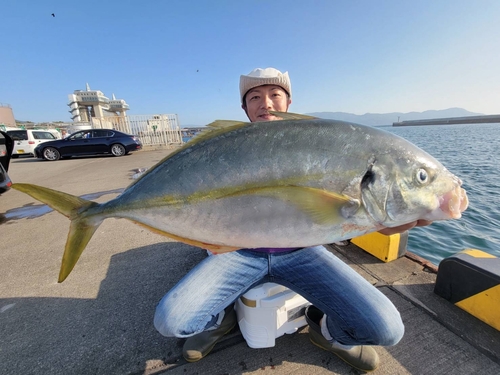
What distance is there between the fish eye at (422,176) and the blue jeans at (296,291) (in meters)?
0.94

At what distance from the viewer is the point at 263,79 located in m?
2.35

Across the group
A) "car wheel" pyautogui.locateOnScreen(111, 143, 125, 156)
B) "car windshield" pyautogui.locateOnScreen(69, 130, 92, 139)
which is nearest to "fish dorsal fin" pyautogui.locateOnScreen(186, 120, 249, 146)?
"car wheel" pyautogui.locateOnScreen(111, 143, 125, 156)

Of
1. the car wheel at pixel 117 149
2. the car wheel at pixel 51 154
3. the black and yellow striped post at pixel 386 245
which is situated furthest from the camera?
the car wheel at pixel 117 149

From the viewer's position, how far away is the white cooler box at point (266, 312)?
1.84 meters

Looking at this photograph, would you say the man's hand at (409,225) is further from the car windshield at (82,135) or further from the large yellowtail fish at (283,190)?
the car windshield at (82,135)

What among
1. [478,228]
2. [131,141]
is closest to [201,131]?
[478,228]

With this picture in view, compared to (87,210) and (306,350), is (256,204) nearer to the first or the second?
(87,210)

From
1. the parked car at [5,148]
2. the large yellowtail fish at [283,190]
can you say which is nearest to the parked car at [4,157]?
the parked car at [5,148]

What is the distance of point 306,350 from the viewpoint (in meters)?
1.96

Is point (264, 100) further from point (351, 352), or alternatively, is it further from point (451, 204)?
point (351, 352)

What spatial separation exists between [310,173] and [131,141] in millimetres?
17367

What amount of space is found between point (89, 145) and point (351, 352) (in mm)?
18103

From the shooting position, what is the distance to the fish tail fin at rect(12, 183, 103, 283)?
1490mm

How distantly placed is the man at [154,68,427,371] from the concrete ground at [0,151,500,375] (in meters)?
0.14
